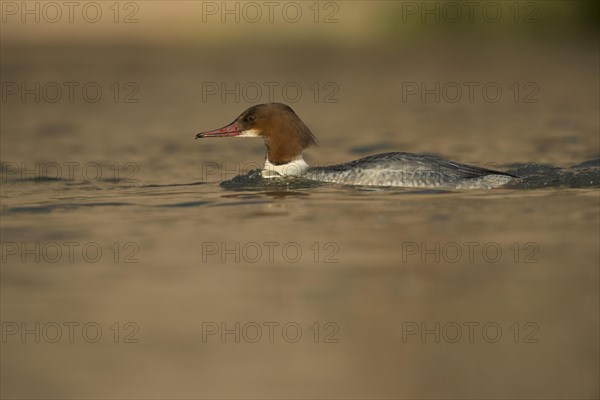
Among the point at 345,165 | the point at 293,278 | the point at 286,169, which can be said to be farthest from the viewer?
the point at 286,169

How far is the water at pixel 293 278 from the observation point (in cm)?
564

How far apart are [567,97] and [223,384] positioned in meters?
16.3

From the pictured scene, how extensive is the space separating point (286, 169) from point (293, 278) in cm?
445

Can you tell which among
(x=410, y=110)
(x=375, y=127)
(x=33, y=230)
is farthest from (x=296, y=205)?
(x=410, y=110)

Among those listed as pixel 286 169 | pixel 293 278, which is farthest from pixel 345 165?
pixel 293 278

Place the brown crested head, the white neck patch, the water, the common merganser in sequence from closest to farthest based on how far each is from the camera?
the water, the common merganser, the brown crested head, the white neck patch

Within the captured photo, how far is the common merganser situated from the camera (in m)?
11.0

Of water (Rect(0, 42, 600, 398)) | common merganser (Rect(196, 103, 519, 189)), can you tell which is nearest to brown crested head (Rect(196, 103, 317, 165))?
common merganser (Rect(196, 103, 519, 189))

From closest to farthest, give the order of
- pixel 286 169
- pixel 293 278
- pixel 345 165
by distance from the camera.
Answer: pixel 293 278 < pixel 345 165 < pixel 286 169

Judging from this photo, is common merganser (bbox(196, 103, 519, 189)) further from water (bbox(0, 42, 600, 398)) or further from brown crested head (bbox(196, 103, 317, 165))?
water (bbox(0, 42, 600, 398))

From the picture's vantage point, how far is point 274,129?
11.7m

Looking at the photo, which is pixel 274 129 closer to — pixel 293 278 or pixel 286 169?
pixel 286 169

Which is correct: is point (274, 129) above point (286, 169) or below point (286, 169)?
above

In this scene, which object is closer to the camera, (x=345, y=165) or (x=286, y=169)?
(x=345, y=165)
